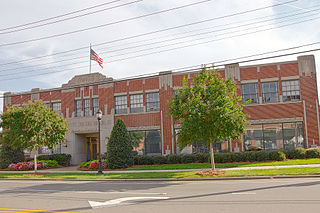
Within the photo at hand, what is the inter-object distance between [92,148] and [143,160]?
881 centimetres

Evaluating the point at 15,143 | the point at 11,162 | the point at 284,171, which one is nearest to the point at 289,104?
the point at 284,171

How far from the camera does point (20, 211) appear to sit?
8.41 metres

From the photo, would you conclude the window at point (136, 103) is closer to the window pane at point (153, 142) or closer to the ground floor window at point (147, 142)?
the ground floor window at point (147, 142)

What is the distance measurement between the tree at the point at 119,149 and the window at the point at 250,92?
10.5m

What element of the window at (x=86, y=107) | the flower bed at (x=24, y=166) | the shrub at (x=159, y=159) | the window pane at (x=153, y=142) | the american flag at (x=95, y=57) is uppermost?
the american flag at (x=95, y=57)

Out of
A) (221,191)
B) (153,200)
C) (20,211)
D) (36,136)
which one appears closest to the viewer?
(20,211)

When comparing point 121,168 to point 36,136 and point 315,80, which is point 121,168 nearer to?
point 36,136

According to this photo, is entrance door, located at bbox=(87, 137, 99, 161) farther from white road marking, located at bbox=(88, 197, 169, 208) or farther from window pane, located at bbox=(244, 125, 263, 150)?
white road marking, located at bbox=(88, 197, 169, 208)

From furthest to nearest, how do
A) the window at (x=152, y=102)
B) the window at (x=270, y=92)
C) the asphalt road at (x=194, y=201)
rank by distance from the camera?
the window at (x=152, y=102) → the window at (x=270, y=92) → the asphalt road at (x=194, y=201)

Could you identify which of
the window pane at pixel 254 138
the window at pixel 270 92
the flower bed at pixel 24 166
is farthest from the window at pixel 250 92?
the flower bed at pixel 24 166

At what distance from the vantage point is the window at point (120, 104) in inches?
1091

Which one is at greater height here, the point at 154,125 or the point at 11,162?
the point at 154,125

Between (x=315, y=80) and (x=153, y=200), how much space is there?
18708mm

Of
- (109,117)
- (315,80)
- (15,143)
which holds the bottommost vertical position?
(15,143)
